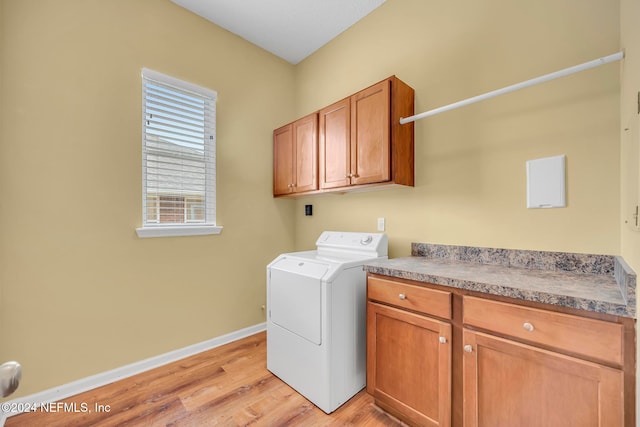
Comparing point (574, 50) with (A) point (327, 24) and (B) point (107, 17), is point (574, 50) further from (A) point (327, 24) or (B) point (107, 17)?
(B) point (107, 17)

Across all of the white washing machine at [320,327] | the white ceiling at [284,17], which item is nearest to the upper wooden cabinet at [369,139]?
the white washing machine at [320,327]

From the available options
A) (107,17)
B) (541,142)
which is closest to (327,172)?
(541,142)

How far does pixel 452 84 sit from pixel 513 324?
5.24 ft

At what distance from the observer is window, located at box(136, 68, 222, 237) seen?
86.0 inches

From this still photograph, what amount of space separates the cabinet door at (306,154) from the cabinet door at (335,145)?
69 mm

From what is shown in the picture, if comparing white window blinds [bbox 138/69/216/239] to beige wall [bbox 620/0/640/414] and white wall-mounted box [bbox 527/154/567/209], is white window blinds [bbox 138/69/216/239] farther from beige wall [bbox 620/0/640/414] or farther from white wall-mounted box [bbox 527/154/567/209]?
beige wall [bbox 620/0/640/414]

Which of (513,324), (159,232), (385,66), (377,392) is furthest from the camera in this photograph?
(385,66)

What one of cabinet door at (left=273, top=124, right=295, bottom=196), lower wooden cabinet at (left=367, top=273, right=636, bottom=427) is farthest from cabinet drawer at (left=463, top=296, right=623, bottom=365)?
cabinet door at (left=273, top=124, right=295, bottom=196)

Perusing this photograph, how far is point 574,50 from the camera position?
4.80 feet

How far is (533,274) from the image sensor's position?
1.38m

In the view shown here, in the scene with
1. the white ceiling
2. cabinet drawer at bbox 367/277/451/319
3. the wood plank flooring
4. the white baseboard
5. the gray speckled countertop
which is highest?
the white ceiling

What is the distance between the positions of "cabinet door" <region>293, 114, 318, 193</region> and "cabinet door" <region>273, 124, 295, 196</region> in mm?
71

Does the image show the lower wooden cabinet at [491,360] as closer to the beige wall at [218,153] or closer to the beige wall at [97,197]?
the beige wall at [218,153]

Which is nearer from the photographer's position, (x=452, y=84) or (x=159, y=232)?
(x=452, y=84)
